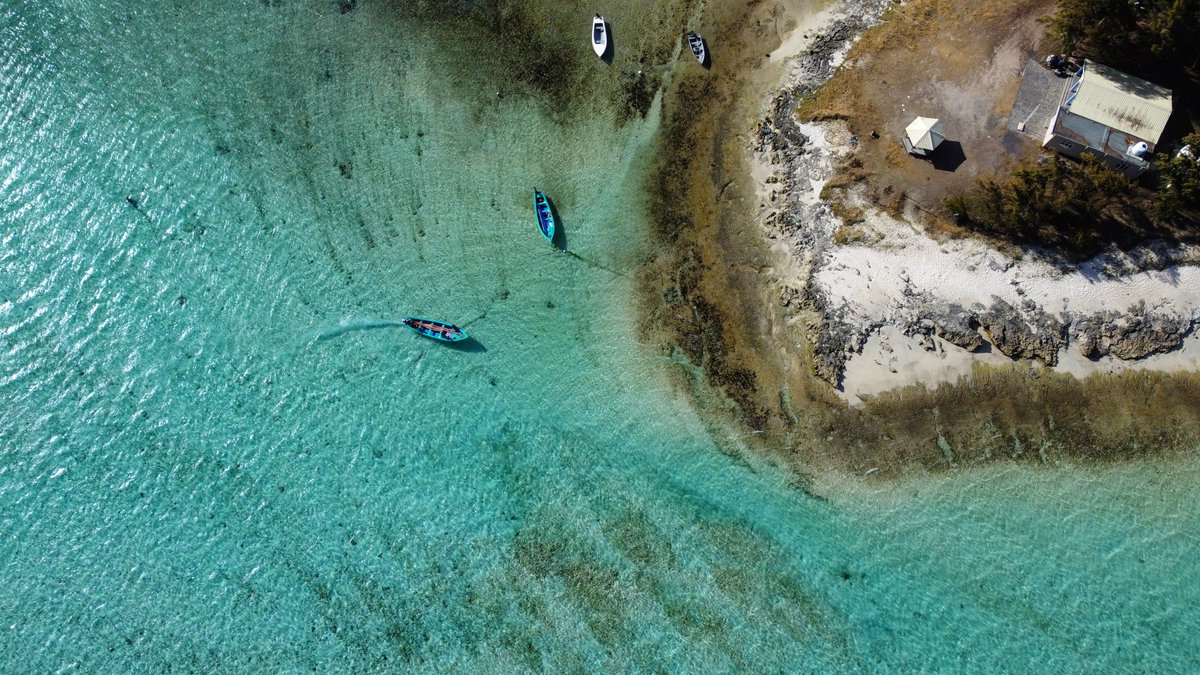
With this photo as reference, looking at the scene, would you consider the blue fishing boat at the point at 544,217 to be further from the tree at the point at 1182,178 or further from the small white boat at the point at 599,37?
the tree at the point at 1182,178

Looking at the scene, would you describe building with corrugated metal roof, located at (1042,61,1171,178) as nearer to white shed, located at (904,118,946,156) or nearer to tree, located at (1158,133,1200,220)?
tree, located at (1158,133,1200,220)

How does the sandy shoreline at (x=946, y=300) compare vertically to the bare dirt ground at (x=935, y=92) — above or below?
below

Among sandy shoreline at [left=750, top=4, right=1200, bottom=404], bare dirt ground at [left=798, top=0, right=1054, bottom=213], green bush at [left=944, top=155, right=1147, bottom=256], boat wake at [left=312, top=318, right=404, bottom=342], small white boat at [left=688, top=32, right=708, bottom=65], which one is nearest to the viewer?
green bush at [left=944, top=155, right=1147, bottom=256]

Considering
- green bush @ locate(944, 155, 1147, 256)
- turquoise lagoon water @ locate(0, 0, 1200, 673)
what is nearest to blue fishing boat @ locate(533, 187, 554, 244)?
turquoise lagoon water @ locate(0, 0, 1200, 673)

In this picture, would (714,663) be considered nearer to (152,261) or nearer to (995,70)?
(995,70)

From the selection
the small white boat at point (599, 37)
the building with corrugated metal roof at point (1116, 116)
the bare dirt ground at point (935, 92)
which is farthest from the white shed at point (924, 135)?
the small white boat at point (599, 37)

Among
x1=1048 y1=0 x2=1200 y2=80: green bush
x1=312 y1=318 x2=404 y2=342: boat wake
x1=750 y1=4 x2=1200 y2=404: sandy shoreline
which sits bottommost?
x1=312 y1=318 x2=404 y2=342: boat wake

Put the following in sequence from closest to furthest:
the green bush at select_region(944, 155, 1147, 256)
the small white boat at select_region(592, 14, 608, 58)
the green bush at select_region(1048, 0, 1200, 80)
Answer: the green bush at select_region(1048, 0, 1200, 80) → the green bush at select_region(944, 155, 1147, 256) → the small white boat at select_region(592, 14, 608, 58)
